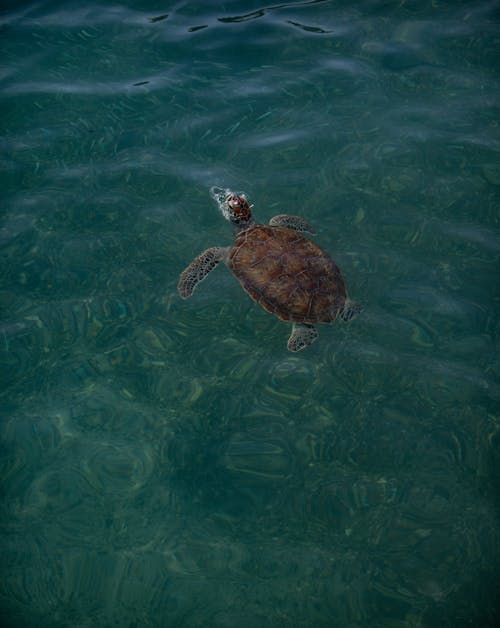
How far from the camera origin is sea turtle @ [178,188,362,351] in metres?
5.46

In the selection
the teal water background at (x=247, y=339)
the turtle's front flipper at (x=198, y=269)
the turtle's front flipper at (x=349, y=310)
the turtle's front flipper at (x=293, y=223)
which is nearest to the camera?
the teal water background at (x=247, y=339)

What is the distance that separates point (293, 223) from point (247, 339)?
185 centimetres

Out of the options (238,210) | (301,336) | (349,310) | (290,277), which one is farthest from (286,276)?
(238,210)

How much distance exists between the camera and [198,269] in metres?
5.95

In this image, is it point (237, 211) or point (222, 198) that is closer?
point (237, 211)

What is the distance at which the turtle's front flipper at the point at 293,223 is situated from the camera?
21.0ft

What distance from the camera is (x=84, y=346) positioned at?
18.3 feet

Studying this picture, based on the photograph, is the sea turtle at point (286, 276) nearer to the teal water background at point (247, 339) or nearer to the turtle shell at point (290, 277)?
the turtle shell at point (290, 277)

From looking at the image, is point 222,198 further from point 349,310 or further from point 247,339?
point 349,310

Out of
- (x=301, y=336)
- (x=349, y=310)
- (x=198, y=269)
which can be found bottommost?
(x=301, y=336)

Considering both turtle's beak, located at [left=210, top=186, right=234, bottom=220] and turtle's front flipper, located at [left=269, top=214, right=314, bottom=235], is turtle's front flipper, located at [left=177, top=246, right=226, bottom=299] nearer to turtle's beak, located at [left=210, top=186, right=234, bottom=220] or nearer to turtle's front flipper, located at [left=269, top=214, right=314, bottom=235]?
turtle's beak, located at [left=210, top=186, right=234, bottom=220]

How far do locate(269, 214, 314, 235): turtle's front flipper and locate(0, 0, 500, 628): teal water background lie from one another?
1.13ft

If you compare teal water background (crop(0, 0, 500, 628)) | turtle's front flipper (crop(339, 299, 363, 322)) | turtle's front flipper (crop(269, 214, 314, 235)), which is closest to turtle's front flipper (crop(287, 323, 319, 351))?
teal water background (crop(0, 0, 500, 628))

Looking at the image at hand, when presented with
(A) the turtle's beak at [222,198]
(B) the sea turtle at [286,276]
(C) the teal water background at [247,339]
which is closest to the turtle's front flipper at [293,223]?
(B) the sea turtle at [286,276]
